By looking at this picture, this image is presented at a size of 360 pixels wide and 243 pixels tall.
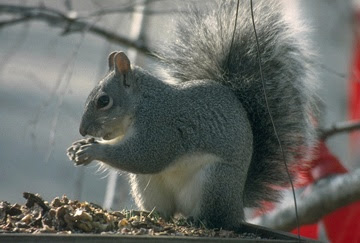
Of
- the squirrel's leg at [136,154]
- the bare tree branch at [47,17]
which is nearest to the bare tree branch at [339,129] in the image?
the bare tree branch at [47,17]

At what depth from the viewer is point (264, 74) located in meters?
3.08

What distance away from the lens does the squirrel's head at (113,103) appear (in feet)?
9.37

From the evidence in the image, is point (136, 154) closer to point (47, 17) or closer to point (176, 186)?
point (176, 186)

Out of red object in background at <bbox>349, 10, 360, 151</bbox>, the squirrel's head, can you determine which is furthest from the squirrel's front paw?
red object in background at <bbox>349, 10, 360, 151</bbox>

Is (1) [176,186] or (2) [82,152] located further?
(1) [176,186]

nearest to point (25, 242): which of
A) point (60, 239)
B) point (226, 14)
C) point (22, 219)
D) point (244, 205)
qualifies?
point (60, 239)

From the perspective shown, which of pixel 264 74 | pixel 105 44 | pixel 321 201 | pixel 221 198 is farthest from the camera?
pixel 105 44

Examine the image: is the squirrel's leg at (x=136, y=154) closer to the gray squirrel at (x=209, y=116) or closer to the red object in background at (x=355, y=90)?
the gray squirrel at (x=209, y=116)

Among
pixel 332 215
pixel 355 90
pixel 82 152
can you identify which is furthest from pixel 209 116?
pixel 355 90

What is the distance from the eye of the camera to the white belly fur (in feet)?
9.23

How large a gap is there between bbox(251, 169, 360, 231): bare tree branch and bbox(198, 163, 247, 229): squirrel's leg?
66 centimetres

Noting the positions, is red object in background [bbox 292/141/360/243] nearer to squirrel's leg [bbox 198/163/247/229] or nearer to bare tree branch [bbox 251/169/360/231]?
bare tree branch [bbox 251/169/360/231]

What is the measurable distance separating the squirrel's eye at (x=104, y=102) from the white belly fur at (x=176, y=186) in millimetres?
268

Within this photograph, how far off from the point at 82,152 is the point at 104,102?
290 millimetres
